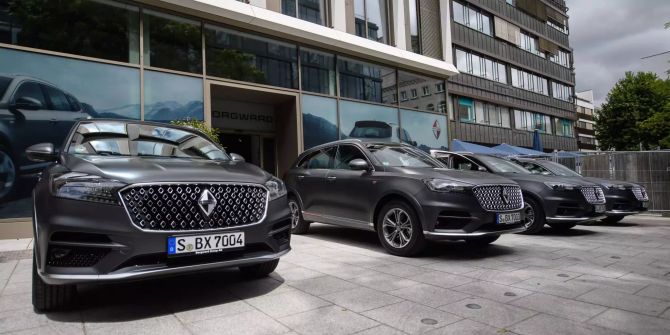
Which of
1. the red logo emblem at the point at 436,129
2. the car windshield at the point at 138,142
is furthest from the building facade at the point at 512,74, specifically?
the car windshield at the point at 138,142

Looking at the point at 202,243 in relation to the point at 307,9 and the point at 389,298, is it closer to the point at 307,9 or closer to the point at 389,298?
the point at 389,298

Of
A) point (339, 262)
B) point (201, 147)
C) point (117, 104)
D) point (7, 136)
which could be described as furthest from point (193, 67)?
point (339, 262)

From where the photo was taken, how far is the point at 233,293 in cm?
380

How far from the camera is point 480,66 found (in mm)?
26938

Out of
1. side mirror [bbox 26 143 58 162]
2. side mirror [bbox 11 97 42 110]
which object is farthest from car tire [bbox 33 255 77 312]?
side mirror [bbox 11 97 42 110]

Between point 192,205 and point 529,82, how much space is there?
33769 millimetres

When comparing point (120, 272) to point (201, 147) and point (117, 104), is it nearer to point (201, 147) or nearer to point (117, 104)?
point (201, 147)

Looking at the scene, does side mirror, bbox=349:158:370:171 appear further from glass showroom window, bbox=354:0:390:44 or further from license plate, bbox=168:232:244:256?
glass showroom window, bbox=354:0:390:44

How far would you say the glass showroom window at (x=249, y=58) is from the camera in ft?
36.2

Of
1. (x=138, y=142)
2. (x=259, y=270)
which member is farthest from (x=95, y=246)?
(x=259, y=270)

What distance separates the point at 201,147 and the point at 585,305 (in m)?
3.89

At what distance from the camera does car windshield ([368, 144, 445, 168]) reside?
5.96 meters

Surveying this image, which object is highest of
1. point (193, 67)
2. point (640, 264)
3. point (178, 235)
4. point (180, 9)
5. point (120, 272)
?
point (180, 9)

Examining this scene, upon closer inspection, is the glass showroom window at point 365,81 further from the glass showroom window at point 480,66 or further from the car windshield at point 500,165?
the glass showroom window at point 480,66
